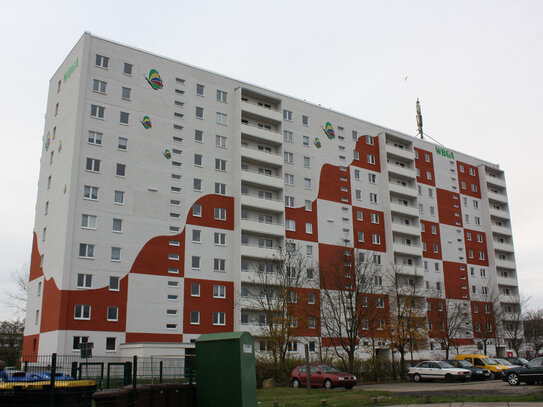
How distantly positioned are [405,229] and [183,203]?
1190 inches

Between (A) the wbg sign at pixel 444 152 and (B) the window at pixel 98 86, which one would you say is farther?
(A) the wbg sign at pixel 444 152

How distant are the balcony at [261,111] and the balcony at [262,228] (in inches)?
473

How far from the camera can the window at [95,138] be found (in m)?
48.3

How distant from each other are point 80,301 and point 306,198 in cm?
2712

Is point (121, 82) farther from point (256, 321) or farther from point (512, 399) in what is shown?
point (512, 399)

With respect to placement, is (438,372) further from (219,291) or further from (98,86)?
(98,86)

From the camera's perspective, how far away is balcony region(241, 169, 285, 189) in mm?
55938

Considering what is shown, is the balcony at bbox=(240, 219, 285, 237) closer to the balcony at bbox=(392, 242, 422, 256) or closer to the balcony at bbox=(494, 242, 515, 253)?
the balcony at bbox=(392, 242, 422, 256)

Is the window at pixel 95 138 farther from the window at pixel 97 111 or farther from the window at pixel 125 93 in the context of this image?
→ the window at pixel 125 93

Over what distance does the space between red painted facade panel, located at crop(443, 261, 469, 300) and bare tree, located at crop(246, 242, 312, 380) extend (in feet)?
81.8

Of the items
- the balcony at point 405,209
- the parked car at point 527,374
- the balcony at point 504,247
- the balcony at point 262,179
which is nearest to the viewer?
the parked car at point 527,374

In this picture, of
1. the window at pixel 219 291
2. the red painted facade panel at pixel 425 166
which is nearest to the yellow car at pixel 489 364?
the window at pixel 219 291

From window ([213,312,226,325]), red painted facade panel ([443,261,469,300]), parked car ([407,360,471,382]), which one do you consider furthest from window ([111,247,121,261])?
red painted facade panel ([443,261,469,300])

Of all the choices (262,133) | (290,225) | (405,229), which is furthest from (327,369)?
(405,229)
